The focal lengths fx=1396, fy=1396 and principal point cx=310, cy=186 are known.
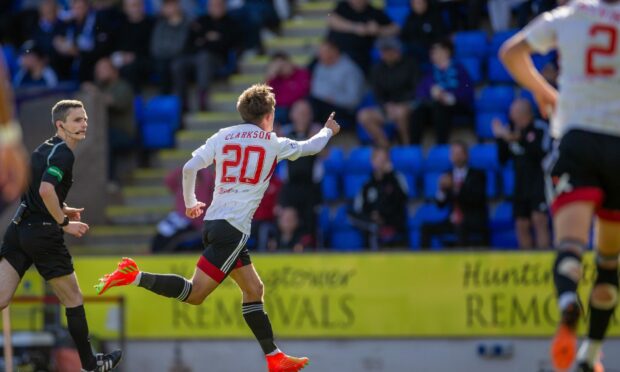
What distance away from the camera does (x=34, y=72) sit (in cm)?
1995

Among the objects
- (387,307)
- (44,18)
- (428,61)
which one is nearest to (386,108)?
(428,61)

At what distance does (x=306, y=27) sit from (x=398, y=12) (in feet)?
5.66

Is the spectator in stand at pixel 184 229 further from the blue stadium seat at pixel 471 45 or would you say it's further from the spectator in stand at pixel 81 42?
the spectator in stand at pixel 81 42

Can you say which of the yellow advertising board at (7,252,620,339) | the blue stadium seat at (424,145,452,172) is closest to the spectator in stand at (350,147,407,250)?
the blue stadium seat at (424,145,452,172)

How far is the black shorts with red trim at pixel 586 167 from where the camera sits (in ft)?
27.1

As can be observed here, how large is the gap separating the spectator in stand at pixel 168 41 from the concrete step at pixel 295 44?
1316 mm

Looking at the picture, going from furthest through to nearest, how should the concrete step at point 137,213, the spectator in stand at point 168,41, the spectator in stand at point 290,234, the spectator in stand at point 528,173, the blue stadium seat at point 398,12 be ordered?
the spectator in stand at point 168,41
the blue stadium seat at point 398,12
the concrete step at point 137,213
the spectator in stand at point 290,234
the spectator in stand at point 528,173

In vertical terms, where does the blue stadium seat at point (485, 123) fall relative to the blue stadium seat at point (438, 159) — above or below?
above

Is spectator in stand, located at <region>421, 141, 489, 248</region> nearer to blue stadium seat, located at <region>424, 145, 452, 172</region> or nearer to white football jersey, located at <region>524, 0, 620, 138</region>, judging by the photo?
blue stadium seat, located at <region>424, 145, 452, 172</region>

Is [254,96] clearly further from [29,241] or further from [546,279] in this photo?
[546,279]

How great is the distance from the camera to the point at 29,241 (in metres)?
10.9

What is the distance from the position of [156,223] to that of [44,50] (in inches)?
142

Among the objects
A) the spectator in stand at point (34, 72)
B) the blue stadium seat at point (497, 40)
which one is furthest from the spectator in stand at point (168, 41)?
the blue stadium seat at point (497, 40)

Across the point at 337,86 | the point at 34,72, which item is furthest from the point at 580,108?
the point at 34,72
